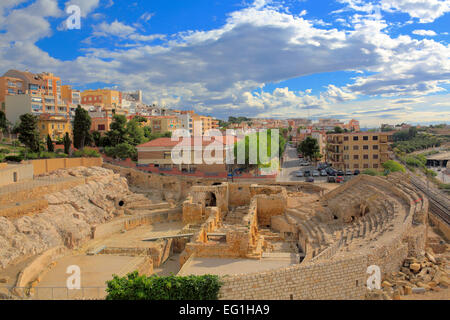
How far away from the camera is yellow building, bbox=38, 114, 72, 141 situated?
46219mm

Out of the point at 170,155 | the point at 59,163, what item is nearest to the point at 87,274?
the point at 59,163

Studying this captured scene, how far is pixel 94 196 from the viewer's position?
96.1 feet

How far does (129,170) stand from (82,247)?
15877 millimetres

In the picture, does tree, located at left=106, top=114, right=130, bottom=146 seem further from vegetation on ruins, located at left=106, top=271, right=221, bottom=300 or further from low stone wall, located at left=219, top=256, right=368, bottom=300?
low stone wall, located at left=219, top=256, right=368, bottom=300

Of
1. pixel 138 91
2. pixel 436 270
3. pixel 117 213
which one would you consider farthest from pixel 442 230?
pixel 138 91

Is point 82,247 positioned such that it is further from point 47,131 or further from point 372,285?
point 47,131

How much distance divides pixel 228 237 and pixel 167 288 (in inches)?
312

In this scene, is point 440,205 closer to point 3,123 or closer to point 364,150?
point 364,150

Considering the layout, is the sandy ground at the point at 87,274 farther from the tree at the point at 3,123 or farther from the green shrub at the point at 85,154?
the tree at the point at 3,123

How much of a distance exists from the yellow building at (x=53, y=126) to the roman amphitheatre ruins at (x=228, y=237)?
17503mm

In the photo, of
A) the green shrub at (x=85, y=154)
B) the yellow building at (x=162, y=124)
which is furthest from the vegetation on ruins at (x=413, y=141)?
the green shrub at (x=85, y=154)

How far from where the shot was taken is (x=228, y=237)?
17875 millimetres

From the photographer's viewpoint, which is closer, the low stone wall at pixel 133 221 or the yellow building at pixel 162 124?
the low stone wall at pixel 133 221

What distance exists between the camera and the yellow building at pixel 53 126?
46219 mm
